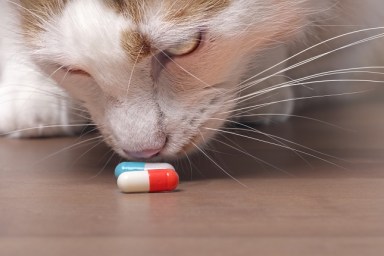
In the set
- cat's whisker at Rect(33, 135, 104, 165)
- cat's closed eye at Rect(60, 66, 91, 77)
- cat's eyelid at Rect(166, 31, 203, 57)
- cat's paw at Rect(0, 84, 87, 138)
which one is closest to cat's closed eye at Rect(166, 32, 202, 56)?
cat's eyelid at Rect(166, 31, 203, 57)

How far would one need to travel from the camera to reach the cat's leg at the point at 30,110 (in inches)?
58.6

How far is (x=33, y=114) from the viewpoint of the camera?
58.9 inches

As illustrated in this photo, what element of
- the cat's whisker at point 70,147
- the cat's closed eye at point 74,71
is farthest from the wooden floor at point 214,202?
the cat's closed eye at point 74,71

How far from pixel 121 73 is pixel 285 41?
327 mm

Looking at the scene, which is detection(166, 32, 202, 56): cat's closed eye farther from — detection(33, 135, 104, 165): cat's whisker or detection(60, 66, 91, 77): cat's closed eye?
detection(33, 135, 104, 165): cat's whisker

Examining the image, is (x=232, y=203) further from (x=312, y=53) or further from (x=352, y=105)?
(x=352, y=105)

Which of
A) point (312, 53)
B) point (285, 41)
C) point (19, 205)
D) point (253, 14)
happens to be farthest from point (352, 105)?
point (19, 205)

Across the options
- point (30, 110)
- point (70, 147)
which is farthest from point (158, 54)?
point (30, 110)

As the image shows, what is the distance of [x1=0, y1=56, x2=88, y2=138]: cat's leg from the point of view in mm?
1487

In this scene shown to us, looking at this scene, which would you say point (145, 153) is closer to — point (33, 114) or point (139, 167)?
point (139, 167)

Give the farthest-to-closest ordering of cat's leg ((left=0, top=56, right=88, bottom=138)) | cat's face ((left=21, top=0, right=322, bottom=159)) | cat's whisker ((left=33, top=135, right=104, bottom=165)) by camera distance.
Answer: cat's leg ((left=0, top=56, right=88, bottom=138)), cat's whisker ((left=33, top=135, right=104, bottom=165)), cat's face ((left=21, top=0, right=322, bottom=159))

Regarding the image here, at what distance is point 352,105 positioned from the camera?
6.06 feet

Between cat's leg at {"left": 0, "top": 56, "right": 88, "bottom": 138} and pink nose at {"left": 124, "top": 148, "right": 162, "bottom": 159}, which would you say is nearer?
pink nose at {"left": 124, "top": 148, "right": 162, "bottom": 159}

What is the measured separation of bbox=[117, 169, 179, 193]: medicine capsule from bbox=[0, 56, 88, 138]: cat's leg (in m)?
0.49
